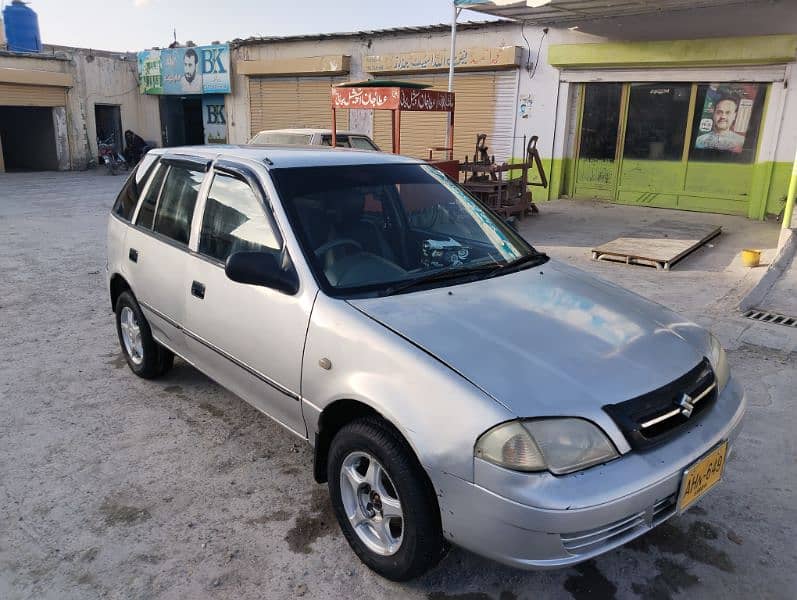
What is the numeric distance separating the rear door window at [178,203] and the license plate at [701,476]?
2.86m

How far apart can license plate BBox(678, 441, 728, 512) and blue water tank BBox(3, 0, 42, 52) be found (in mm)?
25580

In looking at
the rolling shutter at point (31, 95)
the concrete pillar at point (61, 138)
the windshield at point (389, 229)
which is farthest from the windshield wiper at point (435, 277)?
the concrete pillar at point (61, 138)

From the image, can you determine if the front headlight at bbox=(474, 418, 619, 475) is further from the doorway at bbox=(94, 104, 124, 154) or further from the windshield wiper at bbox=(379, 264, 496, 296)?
the doorway at bbox=(94, 104, 124, 154)

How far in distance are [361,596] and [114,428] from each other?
84.2 inches

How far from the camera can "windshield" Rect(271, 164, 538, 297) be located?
2953mm

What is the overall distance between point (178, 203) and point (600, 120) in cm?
1161

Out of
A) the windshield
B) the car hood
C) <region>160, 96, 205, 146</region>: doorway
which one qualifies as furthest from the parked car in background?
<region>160, 96, 205, 146</region>: doorway

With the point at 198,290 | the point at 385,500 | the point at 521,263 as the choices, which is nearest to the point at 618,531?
the point at 385,500

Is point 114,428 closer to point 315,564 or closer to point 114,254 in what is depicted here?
point 114,254

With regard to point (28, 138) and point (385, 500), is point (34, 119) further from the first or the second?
point (385, 500)

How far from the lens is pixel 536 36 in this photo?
13.7 metres

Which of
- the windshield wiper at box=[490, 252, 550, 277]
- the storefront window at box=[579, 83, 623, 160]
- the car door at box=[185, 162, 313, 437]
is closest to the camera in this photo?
the car door at box=[185, 162, 313, 437]

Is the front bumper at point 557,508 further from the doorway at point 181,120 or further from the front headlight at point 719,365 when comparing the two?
the doorway at point 181,120

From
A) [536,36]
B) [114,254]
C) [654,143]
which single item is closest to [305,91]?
[536,36]
